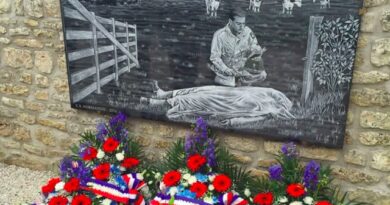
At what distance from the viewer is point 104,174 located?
109 inches

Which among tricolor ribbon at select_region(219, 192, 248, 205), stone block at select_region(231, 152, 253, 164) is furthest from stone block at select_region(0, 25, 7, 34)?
tricolor ribbon at select_region(219, 192, 248, 205)

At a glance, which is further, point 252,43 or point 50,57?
point 50,57

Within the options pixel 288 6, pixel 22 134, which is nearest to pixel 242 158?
pixel 288 6

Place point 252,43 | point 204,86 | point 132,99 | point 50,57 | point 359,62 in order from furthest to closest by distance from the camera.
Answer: point 50,57, point 132,99, point 204,86, point 252,43, point 359,62

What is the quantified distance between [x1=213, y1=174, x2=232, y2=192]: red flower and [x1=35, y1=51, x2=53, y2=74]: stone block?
1.68 metres

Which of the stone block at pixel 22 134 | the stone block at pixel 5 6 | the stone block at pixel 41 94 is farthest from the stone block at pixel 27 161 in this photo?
the stone block at pixel 5 6

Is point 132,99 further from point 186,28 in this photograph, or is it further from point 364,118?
point 364,118

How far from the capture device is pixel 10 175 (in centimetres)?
356

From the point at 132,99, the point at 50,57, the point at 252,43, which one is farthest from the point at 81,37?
the point at 252,43

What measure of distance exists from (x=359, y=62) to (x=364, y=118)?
0.34 meters

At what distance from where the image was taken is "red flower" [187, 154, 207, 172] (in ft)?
8.52

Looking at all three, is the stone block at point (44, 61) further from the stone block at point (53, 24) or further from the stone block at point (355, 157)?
the stone block at point (355, 157)

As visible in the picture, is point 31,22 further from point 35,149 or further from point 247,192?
point 247,192

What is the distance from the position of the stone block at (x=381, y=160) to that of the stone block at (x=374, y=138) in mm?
64
